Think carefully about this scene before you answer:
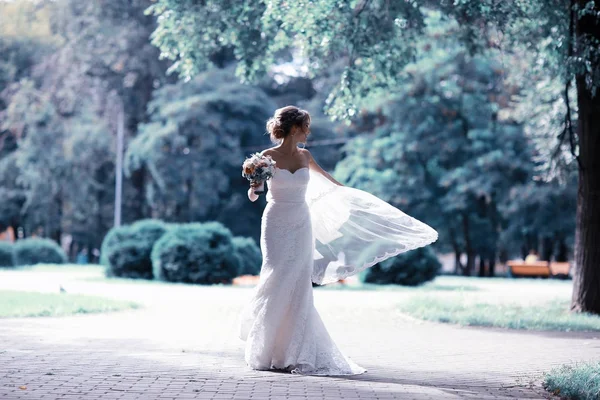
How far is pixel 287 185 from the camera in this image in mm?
9172

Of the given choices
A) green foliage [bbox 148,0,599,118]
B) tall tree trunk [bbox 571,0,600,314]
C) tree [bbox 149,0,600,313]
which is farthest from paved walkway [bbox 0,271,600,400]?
green foliage [bbox 148,0,599,118]

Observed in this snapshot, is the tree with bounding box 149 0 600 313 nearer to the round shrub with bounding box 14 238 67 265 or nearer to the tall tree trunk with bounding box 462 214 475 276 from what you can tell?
the round shrub with bounding box 14 238 67 265

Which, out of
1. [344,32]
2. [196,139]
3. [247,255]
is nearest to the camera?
[344,32]

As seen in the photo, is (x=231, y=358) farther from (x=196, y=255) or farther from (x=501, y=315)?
(x=196, y=255)

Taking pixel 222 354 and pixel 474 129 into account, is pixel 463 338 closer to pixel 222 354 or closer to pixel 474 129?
pixel 222 354

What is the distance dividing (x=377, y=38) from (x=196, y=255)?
462 inches

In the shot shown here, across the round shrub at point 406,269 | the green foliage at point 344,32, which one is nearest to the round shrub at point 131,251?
the round shrub at point 406,269

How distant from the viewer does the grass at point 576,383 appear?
284 inches

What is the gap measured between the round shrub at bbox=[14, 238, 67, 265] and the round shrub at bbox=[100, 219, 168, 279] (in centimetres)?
1086

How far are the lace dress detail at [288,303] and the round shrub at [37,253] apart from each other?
30.7m

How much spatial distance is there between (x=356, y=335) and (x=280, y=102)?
3689 cm

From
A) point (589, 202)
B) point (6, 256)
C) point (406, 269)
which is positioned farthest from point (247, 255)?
point (589, 202)

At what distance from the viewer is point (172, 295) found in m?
20.9

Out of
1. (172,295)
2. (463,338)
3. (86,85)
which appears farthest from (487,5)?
(86,85)
